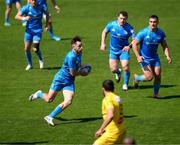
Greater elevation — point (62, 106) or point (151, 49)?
point (151, 49)

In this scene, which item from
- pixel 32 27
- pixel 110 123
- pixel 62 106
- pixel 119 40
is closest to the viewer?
pixel 110 123

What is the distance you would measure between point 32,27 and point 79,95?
13.2 ft

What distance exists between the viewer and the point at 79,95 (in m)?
19.4

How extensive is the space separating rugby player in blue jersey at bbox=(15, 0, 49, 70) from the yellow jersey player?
9.57 meters

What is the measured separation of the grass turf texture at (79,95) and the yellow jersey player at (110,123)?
231 cm

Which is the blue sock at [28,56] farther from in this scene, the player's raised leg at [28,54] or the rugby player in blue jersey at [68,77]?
the rugby player in blue jersey at [68,77]

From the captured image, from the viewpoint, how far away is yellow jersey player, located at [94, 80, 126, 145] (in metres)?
12.6

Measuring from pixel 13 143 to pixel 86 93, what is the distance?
511 centimetres

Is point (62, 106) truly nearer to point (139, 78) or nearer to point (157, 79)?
point (157, 79)

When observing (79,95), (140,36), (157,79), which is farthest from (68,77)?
(157,79)

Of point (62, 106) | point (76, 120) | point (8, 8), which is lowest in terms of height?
point (76, 120)

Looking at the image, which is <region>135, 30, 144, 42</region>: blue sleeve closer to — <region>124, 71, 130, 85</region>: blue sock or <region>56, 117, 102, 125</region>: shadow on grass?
<region>124, 71, 130, 85</region>: blue sock

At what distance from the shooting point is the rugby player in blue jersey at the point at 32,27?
2219 cm

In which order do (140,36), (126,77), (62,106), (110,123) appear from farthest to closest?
(126,77) < (140,36) < (62,106) < (110,123)
